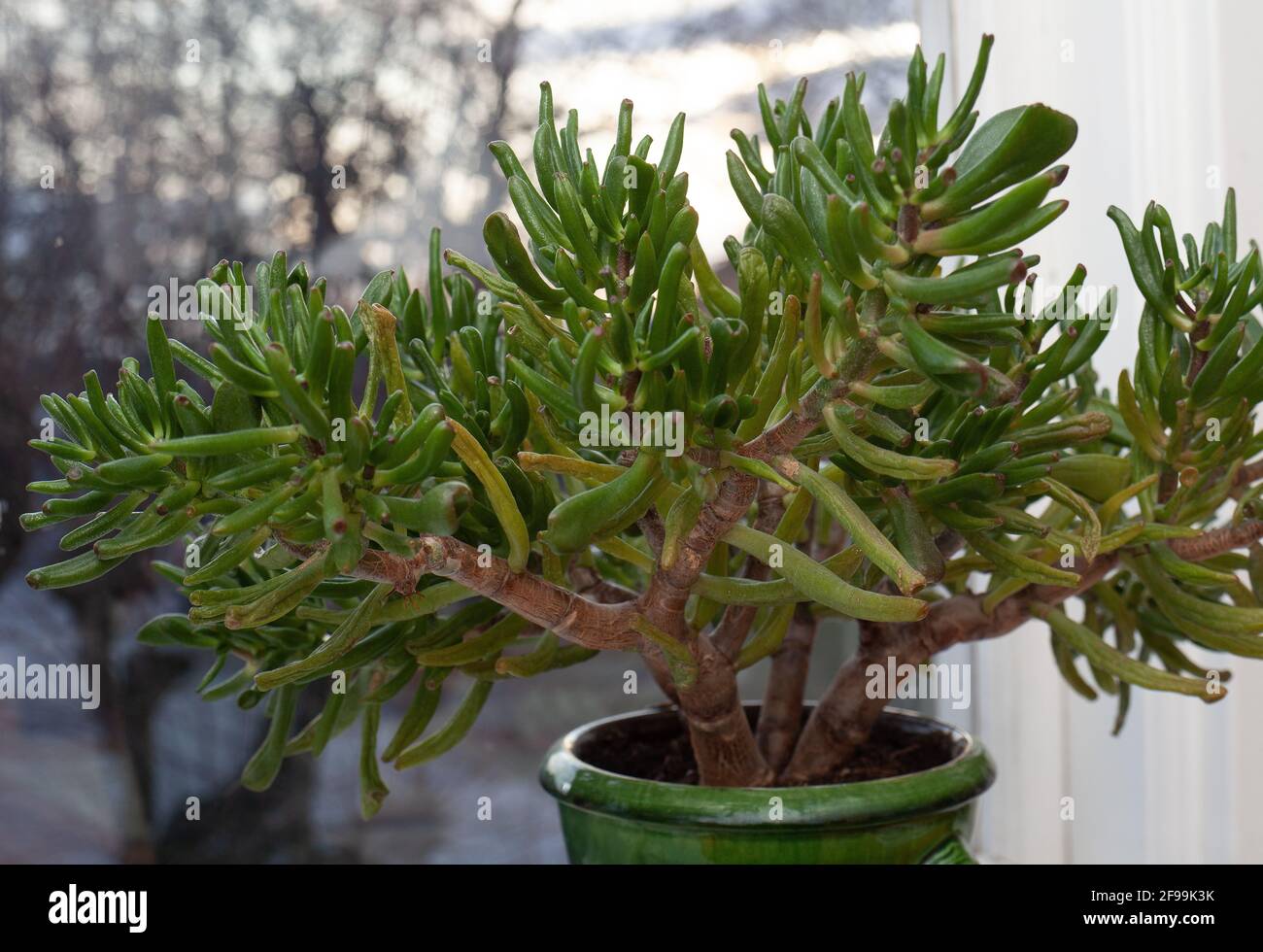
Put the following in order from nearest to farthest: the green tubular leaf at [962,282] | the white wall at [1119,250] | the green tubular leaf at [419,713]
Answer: the green tubular leaf at [962,282], the green tubular leaf at [419,713], the white wall at [1119,250]

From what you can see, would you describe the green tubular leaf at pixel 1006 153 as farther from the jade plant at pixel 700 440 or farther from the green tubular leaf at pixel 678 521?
the green tubular leaf at pixel 678 521

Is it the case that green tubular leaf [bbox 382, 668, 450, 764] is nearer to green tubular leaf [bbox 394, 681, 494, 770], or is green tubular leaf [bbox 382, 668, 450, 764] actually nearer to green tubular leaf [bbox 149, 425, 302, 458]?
green tubular leaf [bbox 394, 681, 494, 770]

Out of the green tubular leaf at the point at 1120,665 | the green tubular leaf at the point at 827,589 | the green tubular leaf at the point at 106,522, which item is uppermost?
the green tubular leaf at the point at 106,522

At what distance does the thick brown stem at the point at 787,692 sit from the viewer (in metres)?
0.63

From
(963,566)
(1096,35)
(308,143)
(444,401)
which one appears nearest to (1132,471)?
(963,566)

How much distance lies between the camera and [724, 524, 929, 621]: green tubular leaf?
16.1 inches

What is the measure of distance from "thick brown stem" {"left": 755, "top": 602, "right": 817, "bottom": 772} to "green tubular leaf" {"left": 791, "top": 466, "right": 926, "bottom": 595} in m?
0.21

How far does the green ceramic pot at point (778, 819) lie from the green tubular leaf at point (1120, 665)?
74 mm

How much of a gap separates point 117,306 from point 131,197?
3.7 inches

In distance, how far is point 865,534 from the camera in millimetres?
408

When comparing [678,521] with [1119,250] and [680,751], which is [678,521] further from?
[1119,250]

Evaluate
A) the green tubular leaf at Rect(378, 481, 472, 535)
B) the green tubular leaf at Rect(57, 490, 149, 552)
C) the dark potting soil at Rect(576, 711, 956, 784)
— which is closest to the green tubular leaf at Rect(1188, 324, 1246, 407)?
the dark potting soil at Rect(576, 711, 956, 784)

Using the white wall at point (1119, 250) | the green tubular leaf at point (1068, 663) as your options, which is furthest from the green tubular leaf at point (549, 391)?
the white wall at point (1119, 250)

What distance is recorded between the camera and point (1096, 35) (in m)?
0.96
